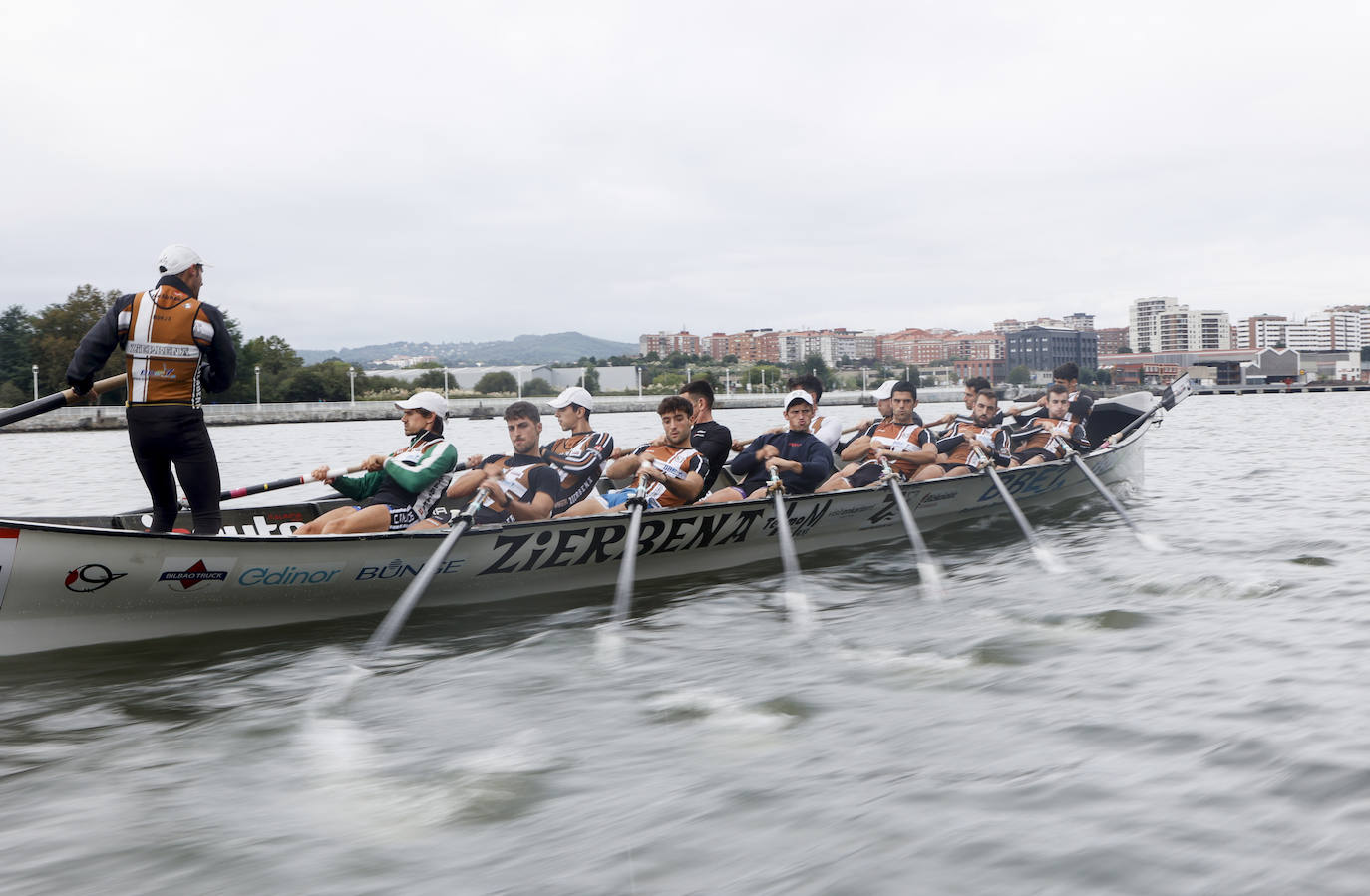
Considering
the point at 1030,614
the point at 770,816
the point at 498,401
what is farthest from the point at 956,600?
the point at 498,401

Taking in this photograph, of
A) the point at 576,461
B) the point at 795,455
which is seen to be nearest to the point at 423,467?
the point at 576,461

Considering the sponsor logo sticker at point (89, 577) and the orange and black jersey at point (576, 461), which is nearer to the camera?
the sponsor logo sticker at point (89, 577)

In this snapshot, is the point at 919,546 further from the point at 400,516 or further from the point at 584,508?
the point at 400,516

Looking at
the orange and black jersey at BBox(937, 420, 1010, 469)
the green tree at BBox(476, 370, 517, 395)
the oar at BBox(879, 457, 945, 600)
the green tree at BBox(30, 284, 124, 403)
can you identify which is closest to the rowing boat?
the oar at BBox(879, 457, 945, 600)

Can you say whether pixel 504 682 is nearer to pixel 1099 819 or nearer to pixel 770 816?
pixel 770 816

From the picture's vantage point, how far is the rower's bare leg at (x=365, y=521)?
729 centimetres

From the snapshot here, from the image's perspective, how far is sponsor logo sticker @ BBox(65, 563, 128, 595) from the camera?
5977 millimetres

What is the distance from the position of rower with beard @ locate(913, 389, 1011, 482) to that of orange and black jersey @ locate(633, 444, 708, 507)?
10.9ft

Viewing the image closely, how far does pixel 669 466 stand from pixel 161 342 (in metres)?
4.02

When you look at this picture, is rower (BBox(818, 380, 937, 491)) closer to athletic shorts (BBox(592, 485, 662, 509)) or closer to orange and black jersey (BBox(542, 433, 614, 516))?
athletic shorts (BBox(592, 485, 662, 509))

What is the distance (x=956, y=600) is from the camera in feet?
27.6

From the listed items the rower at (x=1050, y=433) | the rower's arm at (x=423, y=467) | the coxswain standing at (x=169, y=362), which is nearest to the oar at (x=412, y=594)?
the rower's arm at (x=423, y=467)

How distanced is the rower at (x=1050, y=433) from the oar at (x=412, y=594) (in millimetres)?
8415

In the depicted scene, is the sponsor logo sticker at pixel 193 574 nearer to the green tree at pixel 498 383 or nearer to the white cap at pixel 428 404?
the white cap at pixel 428 404
